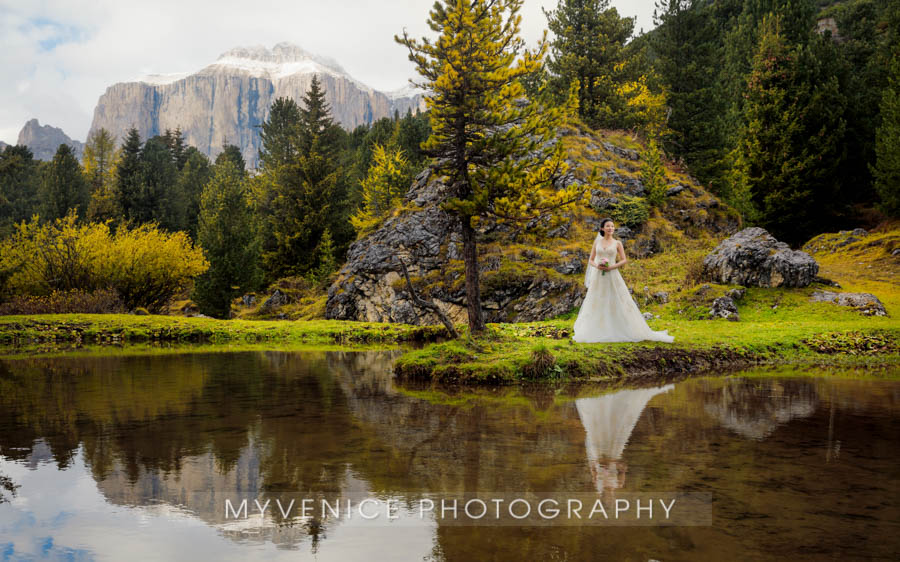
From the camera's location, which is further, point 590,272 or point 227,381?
point 590,272

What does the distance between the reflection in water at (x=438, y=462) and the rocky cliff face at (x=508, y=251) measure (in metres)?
15.5

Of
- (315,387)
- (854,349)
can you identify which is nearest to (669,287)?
(854,349)

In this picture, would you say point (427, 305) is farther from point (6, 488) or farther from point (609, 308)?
point (6, 488)

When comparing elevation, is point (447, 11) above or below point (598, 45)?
below

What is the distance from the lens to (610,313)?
579 inches

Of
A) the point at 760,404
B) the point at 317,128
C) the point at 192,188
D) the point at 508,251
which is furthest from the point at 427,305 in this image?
the point at 192,188

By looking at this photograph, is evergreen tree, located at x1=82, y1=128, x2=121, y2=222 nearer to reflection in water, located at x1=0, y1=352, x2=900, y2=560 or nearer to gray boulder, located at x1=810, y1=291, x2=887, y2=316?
reflection in water, located at x1=0, y1=352, x2=900, y2=560

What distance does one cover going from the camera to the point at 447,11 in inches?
594

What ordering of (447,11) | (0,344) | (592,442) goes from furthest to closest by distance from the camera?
(0,344), (447,11), (592,442)

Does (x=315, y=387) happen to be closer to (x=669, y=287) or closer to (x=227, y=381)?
(x=227, y=381)

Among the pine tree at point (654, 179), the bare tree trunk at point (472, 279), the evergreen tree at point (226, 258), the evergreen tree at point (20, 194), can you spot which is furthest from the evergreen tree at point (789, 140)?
the evergreen tree at point (20, 194)

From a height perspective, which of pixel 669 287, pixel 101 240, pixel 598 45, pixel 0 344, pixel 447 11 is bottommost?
pixel 0 344

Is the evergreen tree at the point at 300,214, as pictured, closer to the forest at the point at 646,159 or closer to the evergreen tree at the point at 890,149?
the forest at the point at 646,159

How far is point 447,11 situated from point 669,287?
15.3 metres
